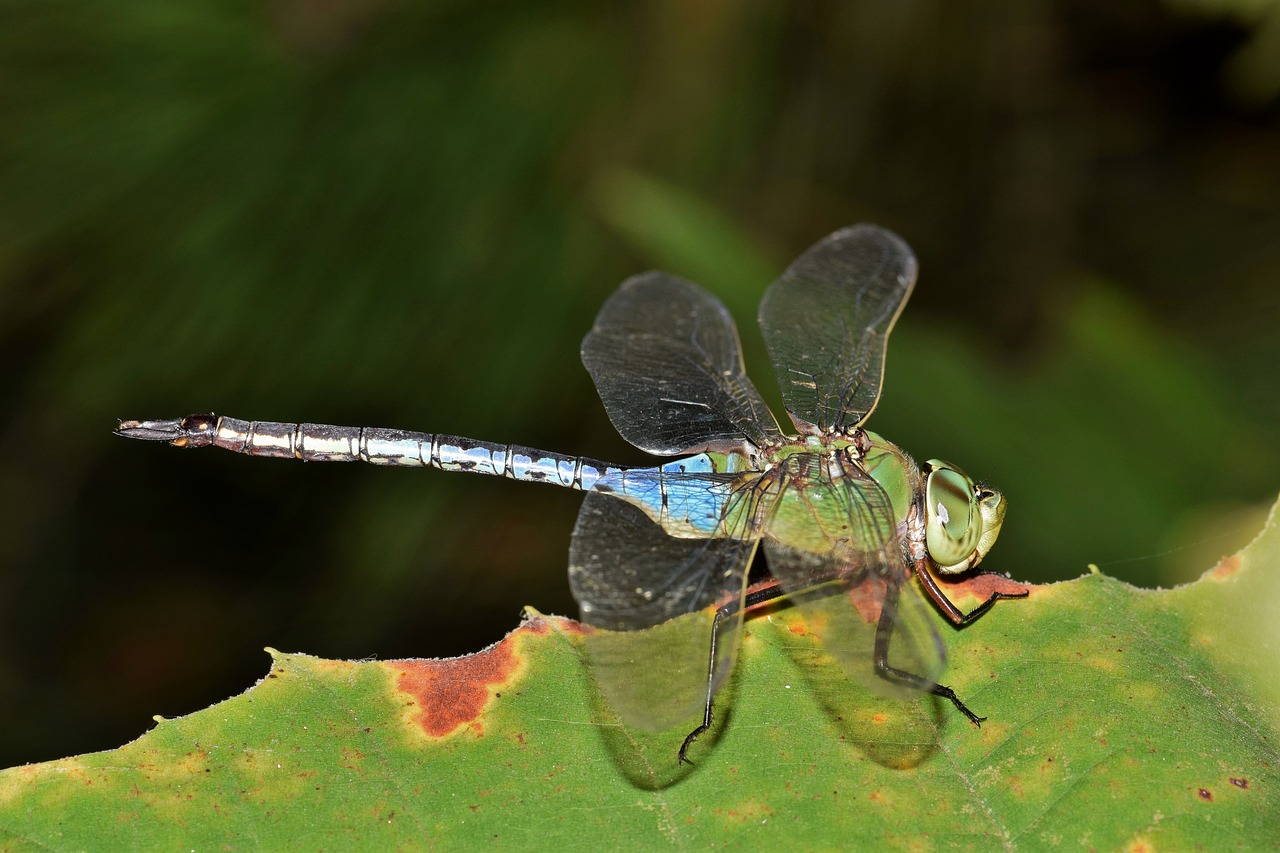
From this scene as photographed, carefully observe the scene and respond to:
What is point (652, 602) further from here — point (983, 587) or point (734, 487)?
point (983, 587)

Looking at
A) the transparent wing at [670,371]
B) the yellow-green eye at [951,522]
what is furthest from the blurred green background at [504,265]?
the yellow-green eye at [951,522]

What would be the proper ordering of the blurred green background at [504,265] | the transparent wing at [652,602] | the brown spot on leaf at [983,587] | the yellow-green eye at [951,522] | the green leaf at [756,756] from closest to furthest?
the green leaf at [756,756]
the transparent wing at [652,602]
the brown spot on leaf at [983,587]
the yellow-green eye at [951,522]
the blurred green background at [504,265]

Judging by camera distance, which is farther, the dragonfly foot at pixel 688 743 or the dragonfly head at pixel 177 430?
the dragonfly head at pixel 177 430

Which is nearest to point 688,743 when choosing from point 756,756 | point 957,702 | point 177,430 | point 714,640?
point 756,756

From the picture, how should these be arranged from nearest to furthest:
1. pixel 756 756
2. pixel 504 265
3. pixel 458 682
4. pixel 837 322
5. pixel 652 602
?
pixel 756 756 < pixel 458 682 < pixel 652 602 < pixel 837 322 < pixel 504 265

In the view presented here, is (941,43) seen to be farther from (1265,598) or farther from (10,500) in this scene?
(10,500)

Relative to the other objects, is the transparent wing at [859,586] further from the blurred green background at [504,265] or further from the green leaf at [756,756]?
the blurred green background at [504,265]

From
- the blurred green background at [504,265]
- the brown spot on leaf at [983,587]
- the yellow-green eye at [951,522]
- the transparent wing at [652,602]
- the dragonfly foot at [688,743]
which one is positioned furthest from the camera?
the blurred green background at [504,265]
